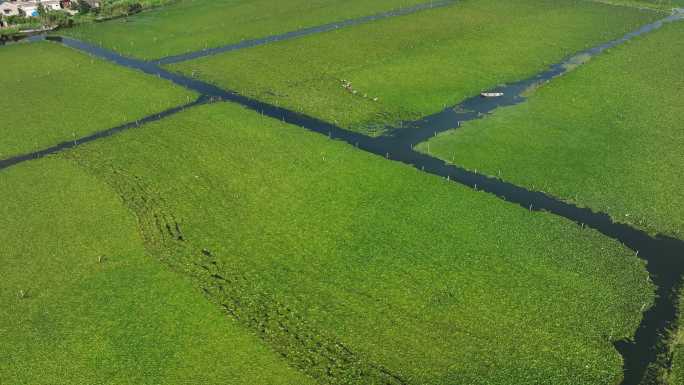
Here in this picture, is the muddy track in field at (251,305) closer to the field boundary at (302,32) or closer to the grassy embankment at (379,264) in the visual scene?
the grassy embankment at (379,264)

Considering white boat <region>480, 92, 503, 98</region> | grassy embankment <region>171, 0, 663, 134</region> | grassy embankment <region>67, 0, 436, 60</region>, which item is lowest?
white boat <region>480, 92, 503, 98</region>

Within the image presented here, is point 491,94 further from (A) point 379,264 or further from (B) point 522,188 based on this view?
(A) point 379,264

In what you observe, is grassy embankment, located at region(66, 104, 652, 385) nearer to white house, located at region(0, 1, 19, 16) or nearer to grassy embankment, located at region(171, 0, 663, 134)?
grassy embankment, located at region(171, 0, 663, 134)

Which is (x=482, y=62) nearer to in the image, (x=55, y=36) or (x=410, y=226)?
(x=410, y=226)

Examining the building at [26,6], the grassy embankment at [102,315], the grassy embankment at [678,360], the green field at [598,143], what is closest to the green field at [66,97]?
the grassy embankment at [102,315]

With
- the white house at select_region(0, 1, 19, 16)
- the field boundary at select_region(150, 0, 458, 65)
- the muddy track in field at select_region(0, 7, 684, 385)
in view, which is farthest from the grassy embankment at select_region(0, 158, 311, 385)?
the white house at select_region(0, 1, 19, 16)
